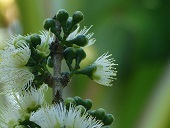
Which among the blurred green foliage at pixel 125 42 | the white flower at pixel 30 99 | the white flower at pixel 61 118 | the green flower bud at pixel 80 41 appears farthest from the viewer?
the blurred green foliage at pixel 125 42

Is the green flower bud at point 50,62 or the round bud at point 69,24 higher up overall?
the round bud at point 69,24

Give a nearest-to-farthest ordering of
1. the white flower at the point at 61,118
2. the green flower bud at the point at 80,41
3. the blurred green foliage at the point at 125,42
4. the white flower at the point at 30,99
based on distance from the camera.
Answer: the white flower at the point at 61,118, the white flower at the point at 30,99, the green flower bud at the point at 80,41, the blurred green foliage at the point at 125,42

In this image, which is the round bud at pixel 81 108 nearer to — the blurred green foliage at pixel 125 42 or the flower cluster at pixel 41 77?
the flower cluster at pixel 41 77

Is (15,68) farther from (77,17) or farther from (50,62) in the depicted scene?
(77,17)

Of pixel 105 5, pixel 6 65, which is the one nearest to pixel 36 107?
pixel 6 65

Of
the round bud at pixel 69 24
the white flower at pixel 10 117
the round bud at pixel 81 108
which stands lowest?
the white flower at pixel 10 117

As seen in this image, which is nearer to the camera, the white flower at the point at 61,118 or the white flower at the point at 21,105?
the white flower at the point at 61,118

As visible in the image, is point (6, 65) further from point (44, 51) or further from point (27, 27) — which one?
point (27, 27)

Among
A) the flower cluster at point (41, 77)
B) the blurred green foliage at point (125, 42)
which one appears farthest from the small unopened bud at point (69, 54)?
the blurred green foliage at point (125, 42)

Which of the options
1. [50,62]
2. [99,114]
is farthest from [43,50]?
[99,114]
